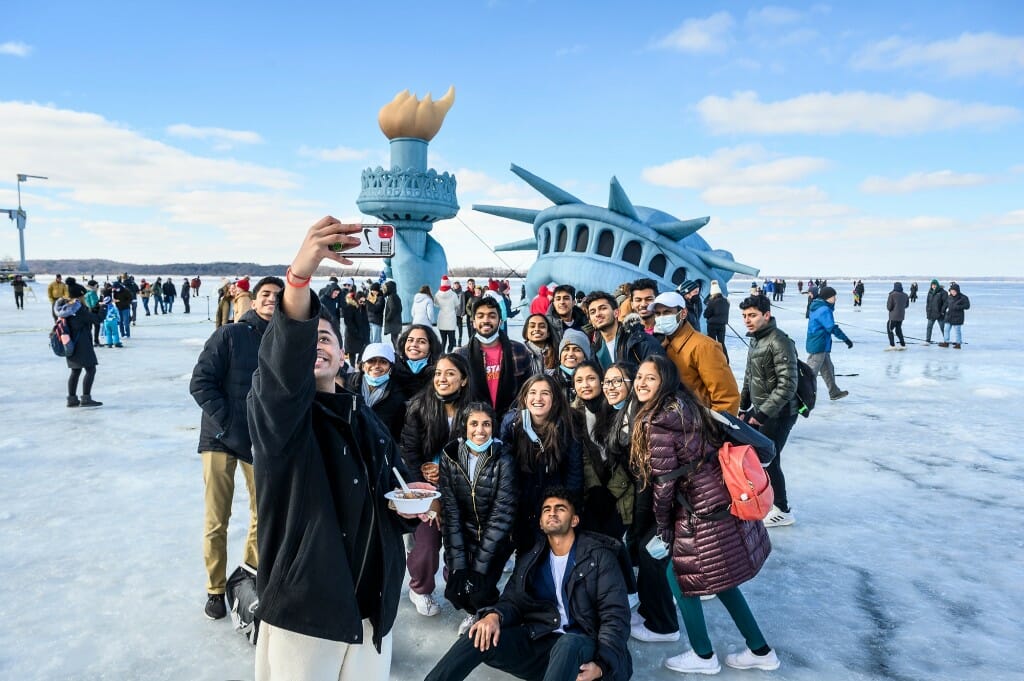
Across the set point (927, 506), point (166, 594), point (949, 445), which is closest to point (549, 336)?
point (166, 594)

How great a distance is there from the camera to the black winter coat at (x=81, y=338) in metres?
8.04

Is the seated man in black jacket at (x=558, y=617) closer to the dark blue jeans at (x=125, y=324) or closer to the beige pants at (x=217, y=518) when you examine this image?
the beige pants at (x=217, y=518)

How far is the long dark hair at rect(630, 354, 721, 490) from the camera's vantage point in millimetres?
2857

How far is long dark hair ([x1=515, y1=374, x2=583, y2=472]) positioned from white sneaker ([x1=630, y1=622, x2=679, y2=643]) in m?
0.96

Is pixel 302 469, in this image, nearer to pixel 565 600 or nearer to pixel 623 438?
pixel 565 600

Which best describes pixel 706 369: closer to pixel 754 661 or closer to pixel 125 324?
pixel 754 661

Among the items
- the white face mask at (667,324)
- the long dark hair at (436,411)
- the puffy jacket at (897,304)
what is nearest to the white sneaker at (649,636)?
the long dark hair at (436,411)

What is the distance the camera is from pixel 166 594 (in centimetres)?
366

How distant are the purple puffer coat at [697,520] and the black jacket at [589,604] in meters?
0.32

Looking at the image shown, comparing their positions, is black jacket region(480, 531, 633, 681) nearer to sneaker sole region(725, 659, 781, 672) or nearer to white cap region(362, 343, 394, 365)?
sneaker sole region(725, 659, 781, 672)

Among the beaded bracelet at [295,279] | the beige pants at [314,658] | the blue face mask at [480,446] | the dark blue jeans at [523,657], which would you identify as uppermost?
the beaded bracelet at [295,279]

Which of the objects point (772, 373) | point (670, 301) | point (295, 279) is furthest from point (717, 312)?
point (295, 279)

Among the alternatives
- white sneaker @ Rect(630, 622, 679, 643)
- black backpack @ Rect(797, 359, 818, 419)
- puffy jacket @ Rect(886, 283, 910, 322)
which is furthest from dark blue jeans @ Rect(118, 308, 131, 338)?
puffy jacket @ Rect(886, 283, 910, 322)

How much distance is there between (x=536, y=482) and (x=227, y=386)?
1.80m
